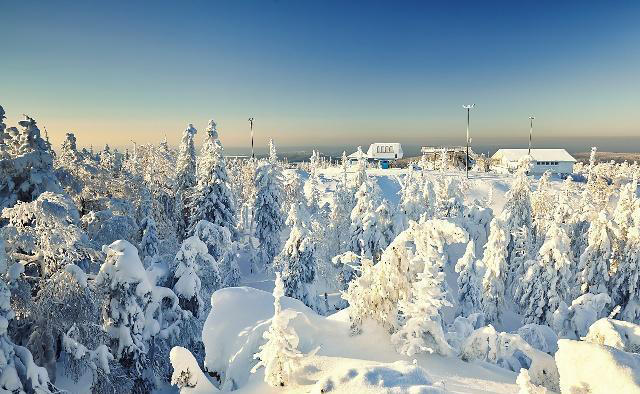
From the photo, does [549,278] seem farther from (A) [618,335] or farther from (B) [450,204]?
(B) [450,204]

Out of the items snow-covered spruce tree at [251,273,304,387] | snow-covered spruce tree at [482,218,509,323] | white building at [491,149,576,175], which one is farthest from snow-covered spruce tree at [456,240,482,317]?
white building at [491,149,576,175]

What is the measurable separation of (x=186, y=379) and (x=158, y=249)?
16.4 metres

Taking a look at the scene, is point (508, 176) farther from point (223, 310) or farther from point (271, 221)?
point (223, 310)

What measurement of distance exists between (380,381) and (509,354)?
21.0ft

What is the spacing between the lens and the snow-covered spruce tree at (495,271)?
97.6 ft

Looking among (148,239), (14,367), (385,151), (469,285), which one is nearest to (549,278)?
(469,285)

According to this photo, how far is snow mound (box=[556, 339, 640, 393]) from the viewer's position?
6.15m

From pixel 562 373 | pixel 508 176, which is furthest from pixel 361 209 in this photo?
pixel 508 176

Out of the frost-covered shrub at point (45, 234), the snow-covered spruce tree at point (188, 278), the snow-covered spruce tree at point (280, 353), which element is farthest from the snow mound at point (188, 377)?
the snow-covered spruce tree at point (188, 278)

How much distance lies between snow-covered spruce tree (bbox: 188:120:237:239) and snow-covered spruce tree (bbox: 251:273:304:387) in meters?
22.4

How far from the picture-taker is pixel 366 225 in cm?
2845

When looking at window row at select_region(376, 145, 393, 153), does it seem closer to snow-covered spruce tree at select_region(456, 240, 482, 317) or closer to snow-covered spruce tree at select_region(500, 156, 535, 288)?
snow-covered spruce tree at select_region(500, 156, 535, 288)

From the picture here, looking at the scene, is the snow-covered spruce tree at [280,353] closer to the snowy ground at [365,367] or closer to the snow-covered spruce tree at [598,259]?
the snowy ground at [365,367]

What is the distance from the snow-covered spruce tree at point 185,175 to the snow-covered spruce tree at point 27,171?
1858 centimetres
